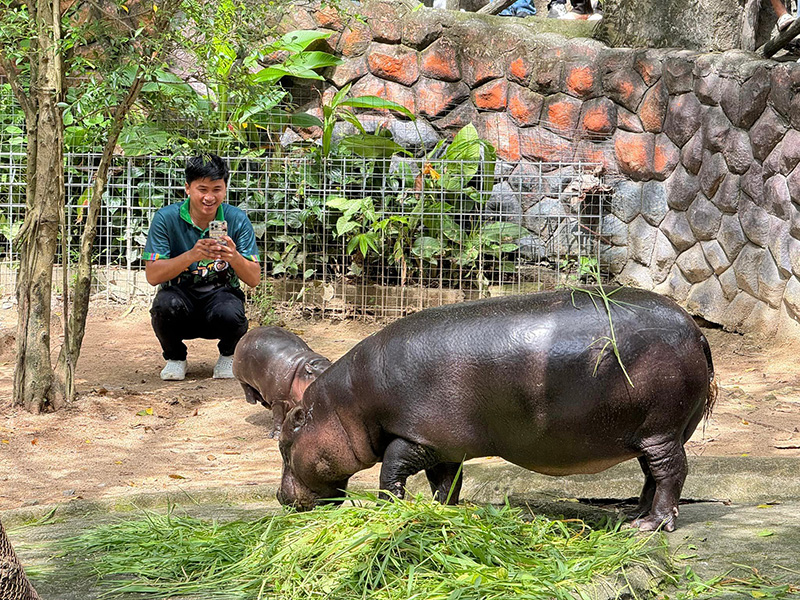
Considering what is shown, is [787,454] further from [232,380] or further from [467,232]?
[467,232]

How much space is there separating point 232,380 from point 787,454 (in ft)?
11.7

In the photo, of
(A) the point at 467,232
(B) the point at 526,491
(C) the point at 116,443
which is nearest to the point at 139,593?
(B) the point at 526,491

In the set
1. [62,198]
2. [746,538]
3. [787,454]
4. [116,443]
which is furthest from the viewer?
[62,198]

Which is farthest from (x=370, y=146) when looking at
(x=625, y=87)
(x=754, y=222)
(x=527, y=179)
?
(x=754, y=222)

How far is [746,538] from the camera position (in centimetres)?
302

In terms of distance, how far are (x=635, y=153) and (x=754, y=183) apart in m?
1.52

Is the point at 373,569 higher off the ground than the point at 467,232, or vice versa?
the point at 467,232

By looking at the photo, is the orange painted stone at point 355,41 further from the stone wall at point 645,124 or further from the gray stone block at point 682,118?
the gray stone block at point 682,118

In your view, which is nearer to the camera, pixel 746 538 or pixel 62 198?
pixel 746 538

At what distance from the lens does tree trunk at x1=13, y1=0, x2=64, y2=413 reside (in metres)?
5.58

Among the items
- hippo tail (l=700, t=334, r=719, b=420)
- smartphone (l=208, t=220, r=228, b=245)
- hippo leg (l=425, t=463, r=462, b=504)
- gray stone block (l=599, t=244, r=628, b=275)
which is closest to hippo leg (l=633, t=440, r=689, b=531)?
hippo tail (l=700, t=334, r=719, b=420)

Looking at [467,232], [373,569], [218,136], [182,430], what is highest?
[218,136]

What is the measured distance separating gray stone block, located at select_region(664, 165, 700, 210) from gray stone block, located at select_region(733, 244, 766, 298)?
775 millimetres

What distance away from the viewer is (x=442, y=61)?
9.26 metres
